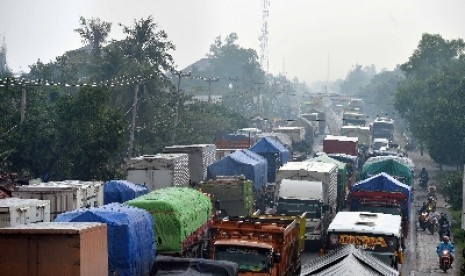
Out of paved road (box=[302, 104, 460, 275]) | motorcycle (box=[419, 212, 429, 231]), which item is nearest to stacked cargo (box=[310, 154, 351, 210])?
paved road (box=[302, 104, 460, 275])

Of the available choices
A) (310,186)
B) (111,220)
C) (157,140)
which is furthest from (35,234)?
(157,140)

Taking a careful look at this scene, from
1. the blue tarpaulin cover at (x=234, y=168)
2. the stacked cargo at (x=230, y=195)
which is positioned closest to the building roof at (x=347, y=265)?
the stacked cargo at (x=230, y=195)

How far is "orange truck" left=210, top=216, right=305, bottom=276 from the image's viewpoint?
69.9 ft

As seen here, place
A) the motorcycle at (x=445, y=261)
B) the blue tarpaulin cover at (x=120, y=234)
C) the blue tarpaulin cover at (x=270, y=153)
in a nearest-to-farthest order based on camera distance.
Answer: the blue tarpaulin cover at (x=120, y=234)
the motorcycle at (x=445, y=261)
the blue tarpaulin cover at (x=270, y=153)

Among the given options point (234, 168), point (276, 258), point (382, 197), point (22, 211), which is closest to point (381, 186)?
point (382, 197)

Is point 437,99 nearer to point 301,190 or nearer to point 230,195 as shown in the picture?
point 230,195

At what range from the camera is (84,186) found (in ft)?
92.9

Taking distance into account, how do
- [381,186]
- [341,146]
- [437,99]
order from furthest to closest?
[437,99], [341,146], [381,186]

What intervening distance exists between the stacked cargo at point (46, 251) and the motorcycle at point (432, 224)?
22702 mm

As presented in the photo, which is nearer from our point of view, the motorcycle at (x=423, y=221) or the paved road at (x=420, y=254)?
the paved road at (x=420, y=254)

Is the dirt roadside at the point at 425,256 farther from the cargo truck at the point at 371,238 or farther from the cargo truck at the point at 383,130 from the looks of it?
the cargo truck at the point at 383,130

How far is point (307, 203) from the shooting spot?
31.5 meters

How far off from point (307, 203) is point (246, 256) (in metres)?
10.4

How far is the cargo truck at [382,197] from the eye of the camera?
3106cm
